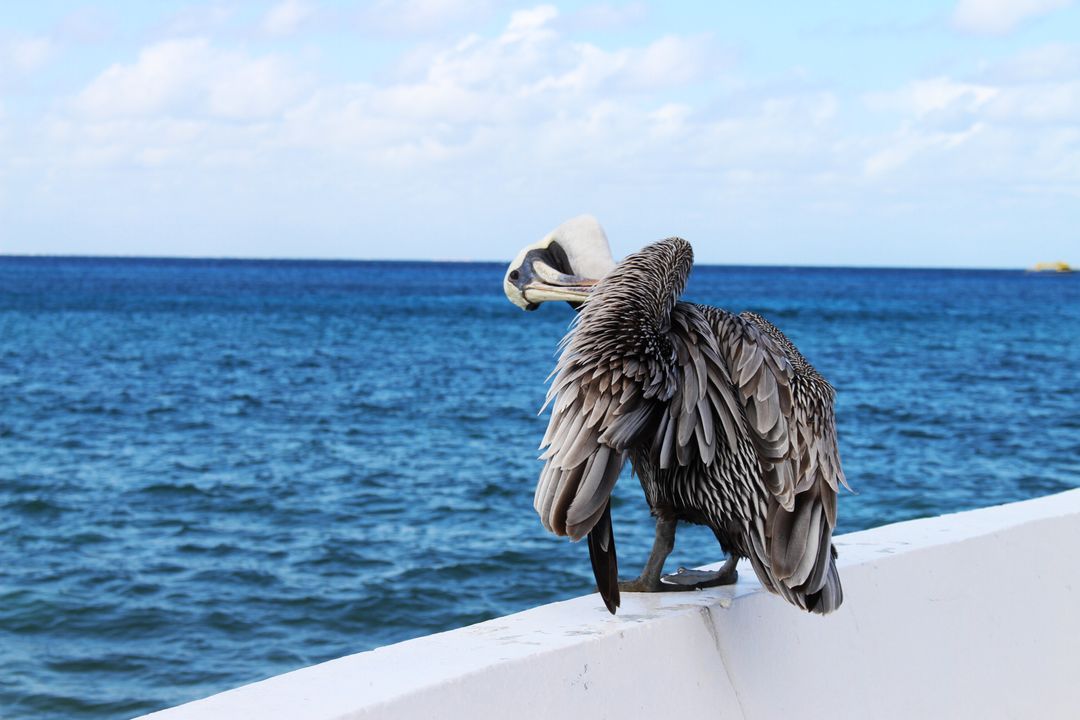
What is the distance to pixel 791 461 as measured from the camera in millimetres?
2166

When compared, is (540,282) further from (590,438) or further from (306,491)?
(306,491)

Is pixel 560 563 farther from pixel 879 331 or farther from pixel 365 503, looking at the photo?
pixel 879 331

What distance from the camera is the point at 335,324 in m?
45.6

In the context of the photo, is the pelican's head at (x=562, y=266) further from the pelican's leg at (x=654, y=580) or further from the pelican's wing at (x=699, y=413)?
the pelican's leg at (x=654, y=580)

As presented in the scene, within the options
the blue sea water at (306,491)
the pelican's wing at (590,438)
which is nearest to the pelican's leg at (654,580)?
the pelican's wing at (590,438)

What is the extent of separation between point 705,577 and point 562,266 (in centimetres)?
87

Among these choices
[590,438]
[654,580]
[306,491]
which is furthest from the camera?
[306,491]

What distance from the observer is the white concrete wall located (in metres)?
1.72

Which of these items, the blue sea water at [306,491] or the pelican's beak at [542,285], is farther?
the blue sea water at [306,491]

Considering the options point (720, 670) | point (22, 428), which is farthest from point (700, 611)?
point (22, 428)

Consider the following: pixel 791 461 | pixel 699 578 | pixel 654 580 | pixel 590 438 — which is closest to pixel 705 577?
pixel 699 578

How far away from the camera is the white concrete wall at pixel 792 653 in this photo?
5.63 ft

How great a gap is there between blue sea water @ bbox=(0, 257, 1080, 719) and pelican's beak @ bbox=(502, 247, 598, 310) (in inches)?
192

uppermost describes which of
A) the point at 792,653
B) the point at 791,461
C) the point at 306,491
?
the point at 791,461
